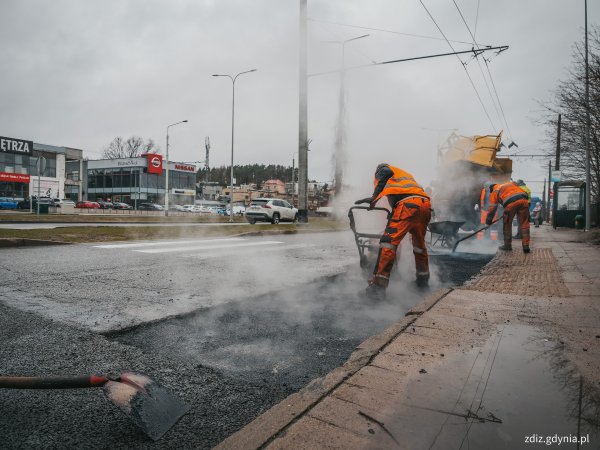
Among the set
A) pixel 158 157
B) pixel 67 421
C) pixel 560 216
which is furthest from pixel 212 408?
pixel 158 157

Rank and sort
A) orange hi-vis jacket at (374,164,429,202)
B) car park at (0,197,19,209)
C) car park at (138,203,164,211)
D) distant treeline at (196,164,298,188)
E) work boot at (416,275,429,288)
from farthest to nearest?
distant treeline at (196,164,298,188)
car park at (138,203,164,211)
car park at (0,197,19,209)
work boot at (416,275,429,288)
orange hi-vis jacket at (374,164,429,202)

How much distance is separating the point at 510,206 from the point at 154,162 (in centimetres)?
5186

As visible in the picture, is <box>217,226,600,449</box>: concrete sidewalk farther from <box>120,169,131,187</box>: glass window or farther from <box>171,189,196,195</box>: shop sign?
<box>120,169,131,187</box>: glass window

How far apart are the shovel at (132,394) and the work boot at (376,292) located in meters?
2.69

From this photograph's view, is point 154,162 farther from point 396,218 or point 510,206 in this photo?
point 396,218

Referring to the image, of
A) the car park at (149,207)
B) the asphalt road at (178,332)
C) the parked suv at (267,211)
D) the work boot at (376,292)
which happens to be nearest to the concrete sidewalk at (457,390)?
the asphalt road at (178,332)

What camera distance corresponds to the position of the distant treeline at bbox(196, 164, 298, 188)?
10875 centimetres

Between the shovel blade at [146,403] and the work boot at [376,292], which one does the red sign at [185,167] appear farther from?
the shovel blade at [146,403]

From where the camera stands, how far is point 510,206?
819 cm

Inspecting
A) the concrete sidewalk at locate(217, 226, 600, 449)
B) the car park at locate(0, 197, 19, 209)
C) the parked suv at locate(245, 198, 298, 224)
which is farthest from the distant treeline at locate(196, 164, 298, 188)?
the concrete sidewalk at locate(217, 226, 600, 449)

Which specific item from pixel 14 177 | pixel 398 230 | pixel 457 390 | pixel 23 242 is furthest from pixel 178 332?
pixel 14 177

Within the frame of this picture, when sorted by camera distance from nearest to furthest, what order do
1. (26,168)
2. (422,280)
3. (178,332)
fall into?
(178,332), (422,280), (26,168)

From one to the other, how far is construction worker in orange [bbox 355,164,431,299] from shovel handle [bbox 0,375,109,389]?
9.70 feet

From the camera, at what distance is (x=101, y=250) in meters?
7.31
